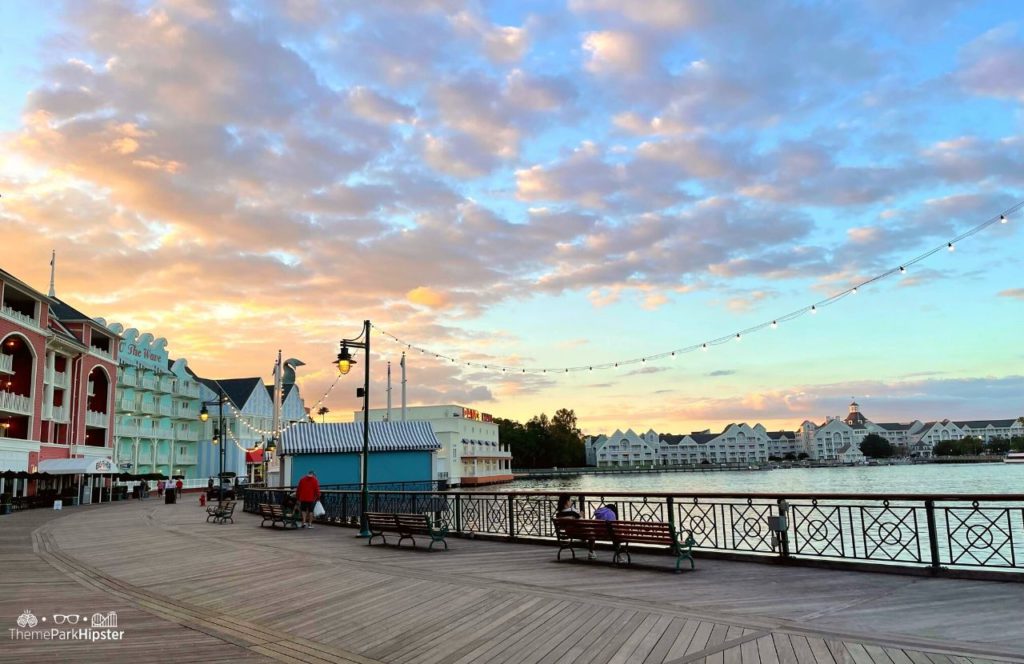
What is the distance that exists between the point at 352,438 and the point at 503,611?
2852 centimetres

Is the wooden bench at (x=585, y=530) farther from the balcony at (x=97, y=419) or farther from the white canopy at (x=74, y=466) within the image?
the balcony at (x=97, y=419)

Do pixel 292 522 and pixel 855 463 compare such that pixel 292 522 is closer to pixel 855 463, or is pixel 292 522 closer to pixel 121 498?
pixel 121 498

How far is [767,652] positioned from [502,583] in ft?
14.7

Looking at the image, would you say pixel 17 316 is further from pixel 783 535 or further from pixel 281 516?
pixel 783 535

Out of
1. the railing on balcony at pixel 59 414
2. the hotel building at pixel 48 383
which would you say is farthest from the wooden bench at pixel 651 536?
the railing on balcony at pixel 59 414

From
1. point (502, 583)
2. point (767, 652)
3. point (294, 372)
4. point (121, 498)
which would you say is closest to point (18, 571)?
point (502, 583)

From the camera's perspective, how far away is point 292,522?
794 inches

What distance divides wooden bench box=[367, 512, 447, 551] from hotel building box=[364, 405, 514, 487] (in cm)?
5264

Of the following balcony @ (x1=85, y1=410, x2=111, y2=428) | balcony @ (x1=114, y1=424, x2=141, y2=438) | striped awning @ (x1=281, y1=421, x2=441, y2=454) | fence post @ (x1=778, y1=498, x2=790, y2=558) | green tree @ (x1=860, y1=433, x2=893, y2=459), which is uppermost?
balcony @ (x1=85, y1=410, x2=111, y2=428)

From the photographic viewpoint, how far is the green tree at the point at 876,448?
185375mm

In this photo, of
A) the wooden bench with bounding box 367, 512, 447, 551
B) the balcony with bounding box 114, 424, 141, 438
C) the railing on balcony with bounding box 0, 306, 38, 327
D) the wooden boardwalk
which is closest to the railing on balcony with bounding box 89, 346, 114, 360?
the railing on balcony with bounding box 0, 306, 38, 327

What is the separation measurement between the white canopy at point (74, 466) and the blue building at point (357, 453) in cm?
1454

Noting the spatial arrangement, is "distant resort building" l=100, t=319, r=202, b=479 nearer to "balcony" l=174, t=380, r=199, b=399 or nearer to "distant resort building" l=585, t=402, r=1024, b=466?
"balcony" l=174, t=380, r=199, b=399

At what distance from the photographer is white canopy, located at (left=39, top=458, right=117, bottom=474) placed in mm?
40562
